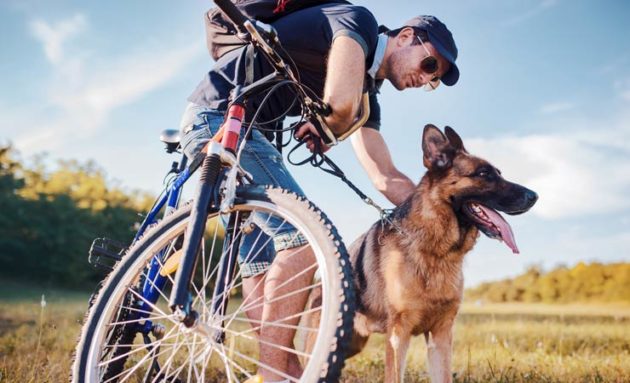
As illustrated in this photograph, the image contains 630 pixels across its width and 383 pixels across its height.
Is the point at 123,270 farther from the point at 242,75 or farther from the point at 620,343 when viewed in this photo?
the point at 620,343

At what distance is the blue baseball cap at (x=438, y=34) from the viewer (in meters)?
3.19

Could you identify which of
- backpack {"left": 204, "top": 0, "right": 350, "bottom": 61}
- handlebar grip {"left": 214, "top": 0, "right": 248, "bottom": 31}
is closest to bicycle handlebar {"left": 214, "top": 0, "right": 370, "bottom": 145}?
handlebar grip {"left": 214, "top": 0, "right": 248, "bottom": 31}

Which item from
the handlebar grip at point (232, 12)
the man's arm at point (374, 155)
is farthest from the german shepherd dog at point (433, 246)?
the handlebar grip at point (232, 12)

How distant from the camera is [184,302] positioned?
2100 mm

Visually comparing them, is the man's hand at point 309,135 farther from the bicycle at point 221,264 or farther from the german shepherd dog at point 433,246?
the german shepherd dog at point 433,246

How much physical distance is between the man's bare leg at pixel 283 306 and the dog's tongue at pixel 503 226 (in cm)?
178

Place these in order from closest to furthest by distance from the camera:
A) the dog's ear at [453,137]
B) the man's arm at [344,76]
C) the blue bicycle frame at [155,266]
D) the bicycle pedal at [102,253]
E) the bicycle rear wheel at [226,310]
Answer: the bicycle rear wheel at [226,310]
the man's arm at [344,76]
the blue bicycle frame at [155,266]
the bicycle pedal at [102,253]
the dog's ear at [453,137]

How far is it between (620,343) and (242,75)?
6299 millimetres

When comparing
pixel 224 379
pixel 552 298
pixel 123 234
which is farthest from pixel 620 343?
pixel 123 234

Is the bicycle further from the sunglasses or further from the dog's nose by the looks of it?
the dog's nose

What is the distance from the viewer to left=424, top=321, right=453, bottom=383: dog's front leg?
3.61 meters

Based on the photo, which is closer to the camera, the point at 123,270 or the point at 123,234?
the point at 123,270

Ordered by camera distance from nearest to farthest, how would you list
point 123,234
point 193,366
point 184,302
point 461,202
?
point 184,302 → point 193,366 → point 461,202 → point 123,234

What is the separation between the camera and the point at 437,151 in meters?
4.07
